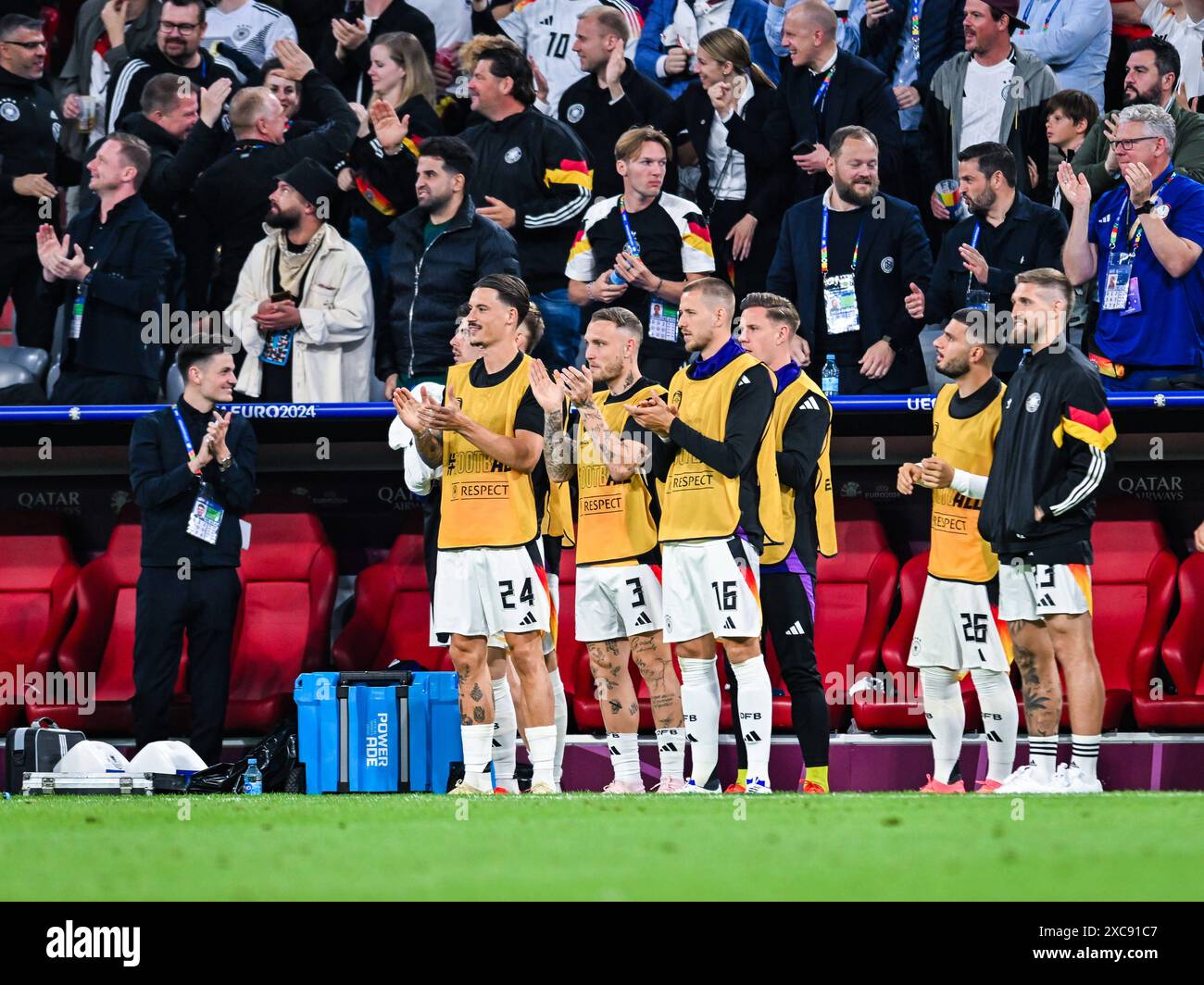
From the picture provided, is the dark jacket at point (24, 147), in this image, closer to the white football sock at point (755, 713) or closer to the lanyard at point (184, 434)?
the lanyard at point (184, 434)

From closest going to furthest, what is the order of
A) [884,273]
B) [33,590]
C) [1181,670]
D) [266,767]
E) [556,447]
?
[556,447]
[266,767]
[1181,670]
[884,273]
[33,590]

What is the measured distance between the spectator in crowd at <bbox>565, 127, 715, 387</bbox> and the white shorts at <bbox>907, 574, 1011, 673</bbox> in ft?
7.34

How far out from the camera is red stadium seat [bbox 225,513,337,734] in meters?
9.62

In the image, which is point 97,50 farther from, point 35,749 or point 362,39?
point 35,749

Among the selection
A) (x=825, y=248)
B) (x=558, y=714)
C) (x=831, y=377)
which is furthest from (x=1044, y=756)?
(x=825, y=248)

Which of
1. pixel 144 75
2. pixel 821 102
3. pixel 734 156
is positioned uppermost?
pixel 144 75

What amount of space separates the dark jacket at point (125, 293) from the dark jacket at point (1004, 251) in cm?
412

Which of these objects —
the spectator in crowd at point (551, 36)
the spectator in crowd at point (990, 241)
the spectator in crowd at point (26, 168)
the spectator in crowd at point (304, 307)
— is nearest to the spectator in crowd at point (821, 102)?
the spectator in crowd at point (990, 241)

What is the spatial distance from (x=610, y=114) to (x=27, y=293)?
139 inches

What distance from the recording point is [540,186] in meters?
9.77

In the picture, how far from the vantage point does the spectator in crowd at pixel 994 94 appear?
9883 millimetres

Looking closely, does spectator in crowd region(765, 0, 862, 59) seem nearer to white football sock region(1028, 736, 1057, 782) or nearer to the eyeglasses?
the eyeglasses

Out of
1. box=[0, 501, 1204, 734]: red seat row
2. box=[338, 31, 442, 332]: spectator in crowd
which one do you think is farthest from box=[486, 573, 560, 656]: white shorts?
box=[338, 31, 442, 332]: spectator in crowd
